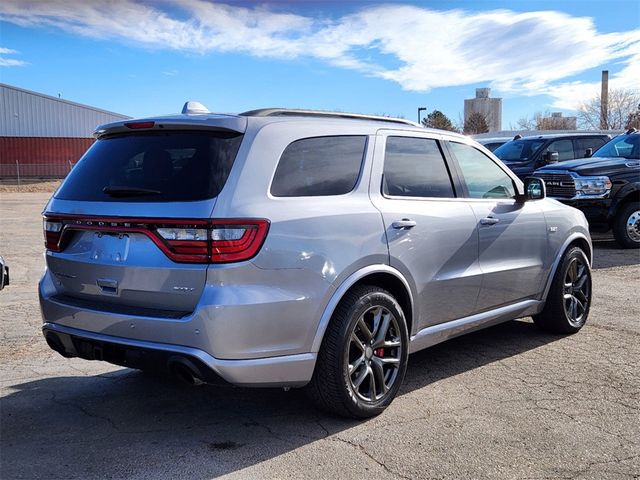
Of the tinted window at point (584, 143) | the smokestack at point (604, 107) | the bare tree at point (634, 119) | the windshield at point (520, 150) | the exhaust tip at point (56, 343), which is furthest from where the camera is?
the smokestack at point (604, 107)

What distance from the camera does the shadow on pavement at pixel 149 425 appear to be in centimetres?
337

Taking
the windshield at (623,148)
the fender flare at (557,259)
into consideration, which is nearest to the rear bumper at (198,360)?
the fender flare at (557,259)

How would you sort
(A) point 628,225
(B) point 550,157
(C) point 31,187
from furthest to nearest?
(C) point 31,187
(B) point 550,157
(A) point 628,225

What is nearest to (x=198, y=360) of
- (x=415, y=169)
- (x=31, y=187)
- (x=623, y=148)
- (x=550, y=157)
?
(x=415, y=169)

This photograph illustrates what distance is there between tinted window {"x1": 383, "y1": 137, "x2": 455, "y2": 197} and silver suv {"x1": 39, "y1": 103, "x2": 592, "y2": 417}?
0.01 meters

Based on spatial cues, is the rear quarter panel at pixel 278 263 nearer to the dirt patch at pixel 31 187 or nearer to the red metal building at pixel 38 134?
the dirt patch at pixel 31 187

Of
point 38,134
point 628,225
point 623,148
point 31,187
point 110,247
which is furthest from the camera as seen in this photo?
point 38,134

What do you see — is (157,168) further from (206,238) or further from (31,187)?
(31,187)

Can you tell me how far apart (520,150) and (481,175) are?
10.1 metres

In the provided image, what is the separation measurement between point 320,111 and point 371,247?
1110mm

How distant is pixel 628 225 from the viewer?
36.2ft

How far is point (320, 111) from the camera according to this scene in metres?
4.38

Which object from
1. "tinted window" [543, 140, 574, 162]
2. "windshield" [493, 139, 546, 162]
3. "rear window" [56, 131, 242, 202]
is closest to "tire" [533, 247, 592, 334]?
"rear window" [56, 131, 242, 202]

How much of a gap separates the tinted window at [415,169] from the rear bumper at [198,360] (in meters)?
1.37
